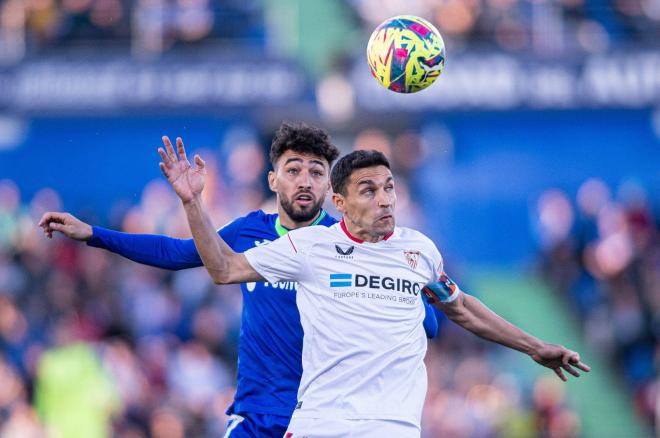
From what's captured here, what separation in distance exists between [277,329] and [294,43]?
11220mm

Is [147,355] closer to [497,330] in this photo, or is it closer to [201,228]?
[497,330]

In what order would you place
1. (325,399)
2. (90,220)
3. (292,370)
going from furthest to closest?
1. (90,220)
2. (292,370)
3. (325,399)

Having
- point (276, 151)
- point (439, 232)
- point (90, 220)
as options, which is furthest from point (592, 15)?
point (276, 151)

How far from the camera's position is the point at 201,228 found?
616 cm

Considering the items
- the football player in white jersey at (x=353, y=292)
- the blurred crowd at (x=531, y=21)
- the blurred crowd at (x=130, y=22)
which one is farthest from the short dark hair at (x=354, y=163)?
the blurred crowd at (x=130, y=22)

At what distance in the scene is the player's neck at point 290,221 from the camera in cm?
725

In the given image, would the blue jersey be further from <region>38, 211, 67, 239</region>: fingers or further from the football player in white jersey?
the football player in white jersey

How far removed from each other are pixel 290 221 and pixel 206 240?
46.7 inches

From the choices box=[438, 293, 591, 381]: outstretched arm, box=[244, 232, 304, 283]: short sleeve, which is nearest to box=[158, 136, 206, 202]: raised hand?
box=[244, 232, 304, 283]: short sleeve

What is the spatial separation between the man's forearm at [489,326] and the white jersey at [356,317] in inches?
15.3

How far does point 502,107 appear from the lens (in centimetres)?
1755

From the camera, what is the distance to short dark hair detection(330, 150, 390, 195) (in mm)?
6320

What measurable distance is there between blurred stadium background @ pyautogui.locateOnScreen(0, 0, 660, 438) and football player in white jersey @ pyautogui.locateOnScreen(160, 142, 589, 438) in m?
8.18

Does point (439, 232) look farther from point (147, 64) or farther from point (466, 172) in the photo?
point (147, 64)
